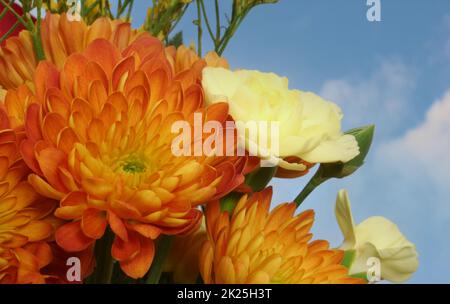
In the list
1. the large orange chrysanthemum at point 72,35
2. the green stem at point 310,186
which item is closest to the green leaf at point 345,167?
the green stem at point 310,186

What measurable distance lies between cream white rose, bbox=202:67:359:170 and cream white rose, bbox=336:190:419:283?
0.04m

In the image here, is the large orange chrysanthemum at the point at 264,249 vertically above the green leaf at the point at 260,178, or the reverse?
the green leaf at the point at 260,178

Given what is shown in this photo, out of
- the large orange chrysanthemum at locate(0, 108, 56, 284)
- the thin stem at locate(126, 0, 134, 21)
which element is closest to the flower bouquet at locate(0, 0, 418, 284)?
the large orange chrysanthemum at locate(0, 108, 56, 284)

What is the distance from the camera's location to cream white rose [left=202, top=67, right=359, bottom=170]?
12.6 inches

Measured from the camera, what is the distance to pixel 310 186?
0.37 m

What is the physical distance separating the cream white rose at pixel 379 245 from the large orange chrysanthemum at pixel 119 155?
0.28 ft

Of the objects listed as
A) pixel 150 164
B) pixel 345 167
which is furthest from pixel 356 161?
pixel 150 164

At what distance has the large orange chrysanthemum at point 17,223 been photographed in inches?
11.9

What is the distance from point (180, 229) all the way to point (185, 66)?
94mm

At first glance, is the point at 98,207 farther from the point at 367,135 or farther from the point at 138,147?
the point at 367,135

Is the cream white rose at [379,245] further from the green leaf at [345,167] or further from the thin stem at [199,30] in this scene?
the thin stem at [199,30]

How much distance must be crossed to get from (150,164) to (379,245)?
139 mm
